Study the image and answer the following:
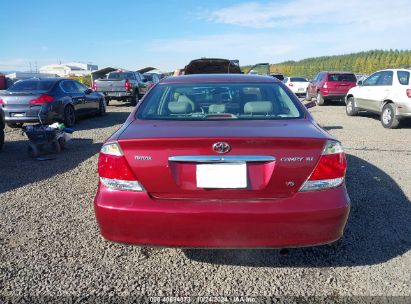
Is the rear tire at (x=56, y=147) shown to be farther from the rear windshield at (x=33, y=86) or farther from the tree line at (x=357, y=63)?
the tree line at (x=357, y=63)

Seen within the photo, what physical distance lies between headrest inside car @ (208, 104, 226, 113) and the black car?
709cm

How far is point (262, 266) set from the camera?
2.87 metres

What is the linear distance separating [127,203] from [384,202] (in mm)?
3124

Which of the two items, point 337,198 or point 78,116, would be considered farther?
point 78,116

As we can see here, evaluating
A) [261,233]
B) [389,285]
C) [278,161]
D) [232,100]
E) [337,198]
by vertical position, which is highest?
[232,100]

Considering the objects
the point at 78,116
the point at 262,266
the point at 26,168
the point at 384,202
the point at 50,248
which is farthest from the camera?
the point at 78,116

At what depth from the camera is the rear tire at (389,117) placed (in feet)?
30.8

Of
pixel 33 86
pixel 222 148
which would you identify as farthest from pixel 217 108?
pixel 33 86

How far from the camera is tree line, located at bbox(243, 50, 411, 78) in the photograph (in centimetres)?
5715

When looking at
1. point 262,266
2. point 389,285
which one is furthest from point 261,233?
point 389,285

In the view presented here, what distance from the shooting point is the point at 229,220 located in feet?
7.61

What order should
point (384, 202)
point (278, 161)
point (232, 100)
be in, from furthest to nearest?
point (384, 202), point (232, 100), point (278, 161)

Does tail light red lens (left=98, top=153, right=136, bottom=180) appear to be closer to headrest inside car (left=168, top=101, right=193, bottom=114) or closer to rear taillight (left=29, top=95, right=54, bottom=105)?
headrest inside car (left=168, top=101, right=193, bottom=114)

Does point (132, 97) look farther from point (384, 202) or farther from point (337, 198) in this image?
point (337, 198)
